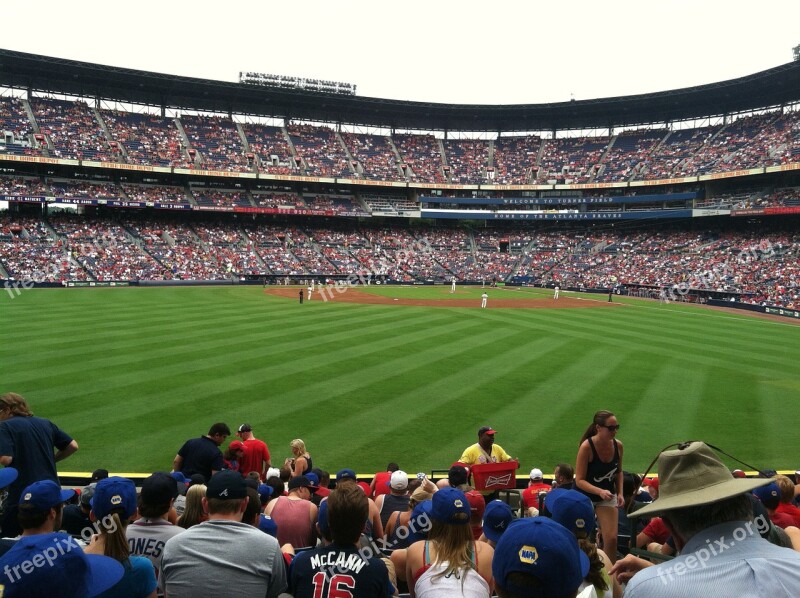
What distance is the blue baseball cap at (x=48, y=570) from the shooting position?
2.69m

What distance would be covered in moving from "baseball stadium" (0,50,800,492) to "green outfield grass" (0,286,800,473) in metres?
0.12

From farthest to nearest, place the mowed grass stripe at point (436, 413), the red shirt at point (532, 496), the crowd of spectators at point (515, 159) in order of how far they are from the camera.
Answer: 1. the crowd of spectators at point (515, 159)
2. the mowed grass stripe at point (436, 413)
3. the red shirt at point (532, 496)

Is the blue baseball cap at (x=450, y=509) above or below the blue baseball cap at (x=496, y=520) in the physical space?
above

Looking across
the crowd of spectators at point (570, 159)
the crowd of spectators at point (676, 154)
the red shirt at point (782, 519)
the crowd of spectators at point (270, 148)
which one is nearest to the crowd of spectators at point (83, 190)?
the crowd of spectators at point (270, 148)

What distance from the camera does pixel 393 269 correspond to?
7381cm

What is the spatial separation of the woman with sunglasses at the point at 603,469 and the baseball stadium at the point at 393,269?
4469 millimetres

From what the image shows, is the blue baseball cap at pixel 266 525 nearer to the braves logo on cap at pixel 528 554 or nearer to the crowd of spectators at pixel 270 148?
the braves logo on cap at pixel 528 554

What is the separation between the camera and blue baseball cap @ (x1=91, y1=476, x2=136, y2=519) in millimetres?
3861

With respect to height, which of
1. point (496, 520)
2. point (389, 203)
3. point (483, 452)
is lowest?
point (483, 452)

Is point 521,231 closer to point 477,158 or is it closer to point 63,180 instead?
point 477,158

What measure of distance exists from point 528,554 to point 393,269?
7161cm

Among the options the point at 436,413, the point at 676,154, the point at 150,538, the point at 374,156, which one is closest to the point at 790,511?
the point at 150,538

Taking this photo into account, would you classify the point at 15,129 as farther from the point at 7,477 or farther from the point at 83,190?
the point at 7,477

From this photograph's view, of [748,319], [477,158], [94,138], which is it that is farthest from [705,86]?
[94,138]
